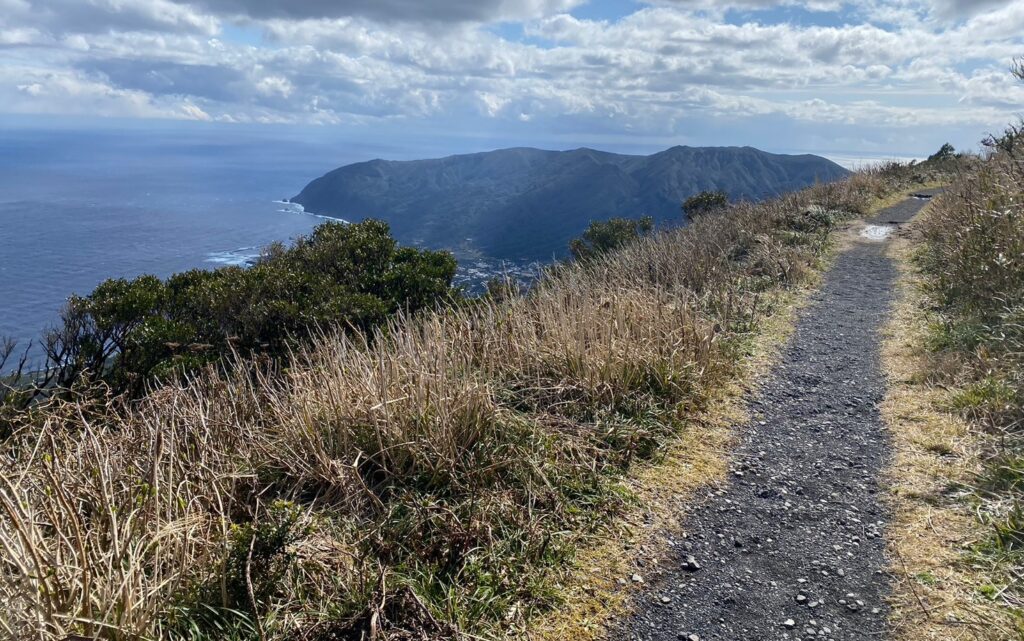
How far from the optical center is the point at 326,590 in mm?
2693

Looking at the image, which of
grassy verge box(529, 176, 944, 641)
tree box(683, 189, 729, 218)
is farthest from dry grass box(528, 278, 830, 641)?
tree box(683, 189, 729, 218)

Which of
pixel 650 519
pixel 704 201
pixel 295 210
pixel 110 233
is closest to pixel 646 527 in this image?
pixel 650 519

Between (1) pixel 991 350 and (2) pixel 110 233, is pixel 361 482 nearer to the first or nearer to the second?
(1) pixel 991 350

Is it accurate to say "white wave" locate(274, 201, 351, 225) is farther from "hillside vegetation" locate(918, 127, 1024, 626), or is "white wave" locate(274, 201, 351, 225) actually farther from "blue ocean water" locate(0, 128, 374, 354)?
"hillside vegetation" locate(918, 127, 1024, 626)

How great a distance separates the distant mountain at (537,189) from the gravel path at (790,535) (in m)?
119

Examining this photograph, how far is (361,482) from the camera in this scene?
11.0 feet

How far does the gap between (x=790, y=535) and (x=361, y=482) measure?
2.32 metres

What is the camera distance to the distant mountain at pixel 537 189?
141 metres

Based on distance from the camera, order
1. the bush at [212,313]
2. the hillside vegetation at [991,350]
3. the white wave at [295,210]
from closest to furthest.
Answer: the hillside vegetation at [991,350] < the bush at [212,313] < the white wave at [295,210]

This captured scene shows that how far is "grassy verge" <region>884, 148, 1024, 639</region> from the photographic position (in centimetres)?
278

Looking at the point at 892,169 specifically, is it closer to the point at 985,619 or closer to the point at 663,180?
the point at 985,619

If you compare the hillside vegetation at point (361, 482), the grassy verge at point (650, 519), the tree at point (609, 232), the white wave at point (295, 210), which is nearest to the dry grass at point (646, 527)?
the grassy verge at point (650, 519)

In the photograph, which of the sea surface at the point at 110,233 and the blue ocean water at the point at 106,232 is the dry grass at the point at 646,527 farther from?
the blue ocean water at the point at 106,232

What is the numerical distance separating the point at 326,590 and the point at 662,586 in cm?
154
